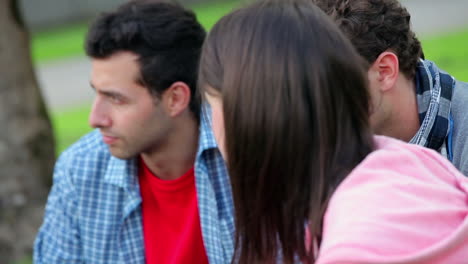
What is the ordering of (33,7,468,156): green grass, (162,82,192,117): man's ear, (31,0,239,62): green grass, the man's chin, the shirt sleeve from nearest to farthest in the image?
1. the man's chin
2. the shirt sleeve
3. (162,82,192,117): man's ear
4. (33,7,468,156): green grass
5. (31,0,239,62): green grass

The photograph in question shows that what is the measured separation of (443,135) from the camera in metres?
2.45

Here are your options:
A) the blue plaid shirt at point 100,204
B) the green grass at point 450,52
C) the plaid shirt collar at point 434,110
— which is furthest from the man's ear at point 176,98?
the green grass at point 450,52


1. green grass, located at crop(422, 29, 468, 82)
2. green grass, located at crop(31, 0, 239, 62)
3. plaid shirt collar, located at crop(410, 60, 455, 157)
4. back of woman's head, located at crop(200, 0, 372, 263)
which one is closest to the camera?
back of woman's head, located at crop(200, 0, 372, 263)

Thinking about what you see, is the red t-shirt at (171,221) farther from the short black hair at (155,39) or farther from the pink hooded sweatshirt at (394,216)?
the pink hooded sweatshirt at (394,216)

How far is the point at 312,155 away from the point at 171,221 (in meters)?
1.60

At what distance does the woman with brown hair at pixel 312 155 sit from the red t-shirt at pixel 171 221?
1.36 m

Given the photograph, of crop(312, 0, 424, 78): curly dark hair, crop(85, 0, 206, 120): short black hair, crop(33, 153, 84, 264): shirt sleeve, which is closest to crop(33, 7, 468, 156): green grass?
crop(85, 0, 206, 120): short black hair

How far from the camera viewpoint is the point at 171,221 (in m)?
3.29

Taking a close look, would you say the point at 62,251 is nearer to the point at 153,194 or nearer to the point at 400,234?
the point at 153,194

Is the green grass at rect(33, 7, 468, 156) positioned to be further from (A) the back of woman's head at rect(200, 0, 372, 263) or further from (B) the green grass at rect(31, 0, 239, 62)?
(A) the back of woman's head at rect(200, 0, 372, 263)

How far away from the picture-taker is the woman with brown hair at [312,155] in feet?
5.44

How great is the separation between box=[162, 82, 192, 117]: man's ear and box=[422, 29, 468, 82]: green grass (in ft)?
15.0

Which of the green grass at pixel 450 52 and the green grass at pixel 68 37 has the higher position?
the green grass at pixel 450 52

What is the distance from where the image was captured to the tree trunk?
4762 millimetres
